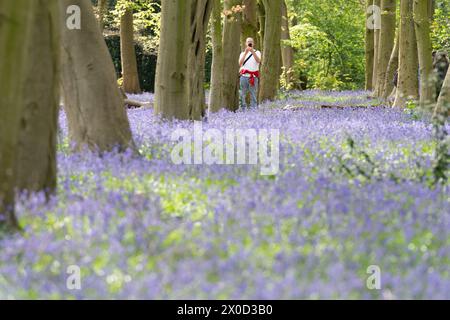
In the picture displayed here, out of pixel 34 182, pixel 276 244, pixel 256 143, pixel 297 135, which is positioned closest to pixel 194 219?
pixel 276 244

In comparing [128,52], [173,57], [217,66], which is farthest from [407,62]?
[128,52]

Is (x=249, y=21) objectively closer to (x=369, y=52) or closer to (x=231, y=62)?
(x=231, y=62)

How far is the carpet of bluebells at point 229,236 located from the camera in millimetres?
4312

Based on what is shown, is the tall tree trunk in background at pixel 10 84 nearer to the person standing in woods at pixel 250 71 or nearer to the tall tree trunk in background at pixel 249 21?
the person standing in woods at pixel 250 71

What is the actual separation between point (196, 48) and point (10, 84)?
9.78 meters

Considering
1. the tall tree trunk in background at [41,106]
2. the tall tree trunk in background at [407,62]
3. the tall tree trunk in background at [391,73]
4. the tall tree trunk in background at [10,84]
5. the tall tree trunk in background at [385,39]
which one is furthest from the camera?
the tall tree trunk in background at [385,39]

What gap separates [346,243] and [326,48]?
47.3m

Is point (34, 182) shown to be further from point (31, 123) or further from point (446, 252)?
point (446, 252)

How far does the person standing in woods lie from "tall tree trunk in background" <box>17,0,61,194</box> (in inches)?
537

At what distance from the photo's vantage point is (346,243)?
4957 millimetres

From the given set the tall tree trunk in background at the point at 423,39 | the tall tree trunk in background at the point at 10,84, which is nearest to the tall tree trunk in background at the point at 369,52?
the tall tree trunk in background at the point at 423,39

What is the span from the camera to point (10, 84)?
4.95m

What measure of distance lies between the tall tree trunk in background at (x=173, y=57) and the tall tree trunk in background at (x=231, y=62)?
694 centimetres

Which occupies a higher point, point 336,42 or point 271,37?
point 336,42
